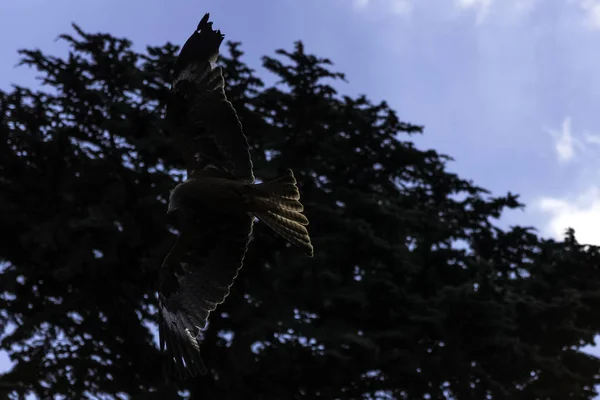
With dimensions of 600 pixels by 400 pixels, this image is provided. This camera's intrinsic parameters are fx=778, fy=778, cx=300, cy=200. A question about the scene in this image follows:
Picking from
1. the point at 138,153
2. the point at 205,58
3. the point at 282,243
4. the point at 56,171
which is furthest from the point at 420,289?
the point at 205,58

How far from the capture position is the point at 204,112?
22.6 feet

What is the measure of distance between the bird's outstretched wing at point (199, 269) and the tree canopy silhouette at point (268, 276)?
6055 millimetres

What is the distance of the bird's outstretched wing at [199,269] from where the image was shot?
6.85m

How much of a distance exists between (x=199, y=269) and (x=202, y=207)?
744 mm

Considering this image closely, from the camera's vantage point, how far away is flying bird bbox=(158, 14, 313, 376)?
6.81 meters

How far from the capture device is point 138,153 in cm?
1480

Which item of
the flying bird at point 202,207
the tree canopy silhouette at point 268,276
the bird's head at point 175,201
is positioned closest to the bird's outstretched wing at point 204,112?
the flying bird at point 202,207

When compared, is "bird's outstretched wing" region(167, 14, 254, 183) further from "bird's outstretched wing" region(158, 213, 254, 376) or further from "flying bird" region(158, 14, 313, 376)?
"bird's outstretched wing" region(158, 213, 254, 376)

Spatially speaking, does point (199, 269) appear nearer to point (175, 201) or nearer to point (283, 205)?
point (175, 201)

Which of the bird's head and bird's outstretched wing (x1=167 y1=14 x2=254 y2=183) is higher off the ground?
bird's outstretched wing (x1=167 y1=14 x2=254 y2=183)

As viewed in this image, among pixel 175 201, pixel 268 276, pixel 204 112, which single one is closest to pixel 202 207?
pixel 175 201

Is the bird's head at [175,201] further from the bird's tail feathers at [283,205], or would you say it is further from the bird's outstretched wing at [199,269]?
the bird's tail feathers at [283,205]

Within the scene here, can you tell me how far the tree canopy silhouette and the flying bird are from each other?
608 cm

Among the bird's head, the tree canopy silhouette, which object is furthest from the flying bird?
the tree canopy silhouette
